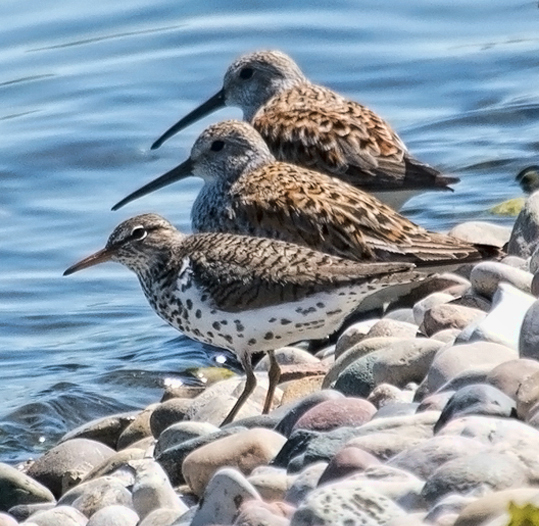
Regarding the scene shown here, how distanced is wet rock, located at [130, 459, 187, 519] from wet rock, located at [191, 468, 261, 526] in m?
0.63

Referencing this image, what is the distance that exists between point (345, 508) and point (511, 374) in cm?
113

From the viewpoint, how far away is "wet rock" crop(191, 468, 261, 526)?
4449 millimetres

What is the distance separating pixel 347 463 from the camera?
174 inches

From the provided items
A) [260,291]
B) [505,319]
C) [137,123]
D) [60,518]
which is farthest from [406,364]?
[137,123]

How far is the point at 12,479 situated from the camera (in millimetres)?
6172

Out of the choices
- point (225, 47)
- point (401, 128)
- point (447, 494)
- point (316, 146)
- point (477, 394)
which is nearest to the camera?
point (447, 494)

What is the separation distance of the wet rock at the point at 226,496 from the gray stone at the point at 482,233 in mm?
4618

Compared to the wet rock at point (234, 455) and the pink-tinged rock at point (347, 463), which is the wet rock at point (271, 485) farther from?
the wet rock at point (234, 455)

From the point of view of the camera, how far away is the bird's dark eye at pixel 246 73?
1098 cm

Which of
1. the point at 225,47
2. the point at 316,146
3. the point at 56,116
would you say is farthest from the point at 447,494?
the point at 225,47

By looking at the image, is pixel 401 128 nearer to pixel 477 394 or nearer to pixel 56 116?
pixel 56 116

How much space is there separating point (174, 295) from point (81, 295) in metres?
3.54

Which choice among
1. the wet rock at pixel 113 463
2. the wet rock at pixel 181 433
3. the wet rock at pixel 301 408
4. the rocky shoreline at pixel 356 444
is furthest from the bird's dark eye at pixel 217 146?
the wet rock at pixel 301 408

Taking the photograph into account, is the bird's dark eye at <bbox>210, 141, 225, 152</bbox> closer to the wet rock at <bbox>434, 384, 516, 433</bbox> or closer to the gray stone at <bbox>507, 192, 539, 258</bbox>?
the gray stone at <bbox>507, 192, 539, 258</bbox>
